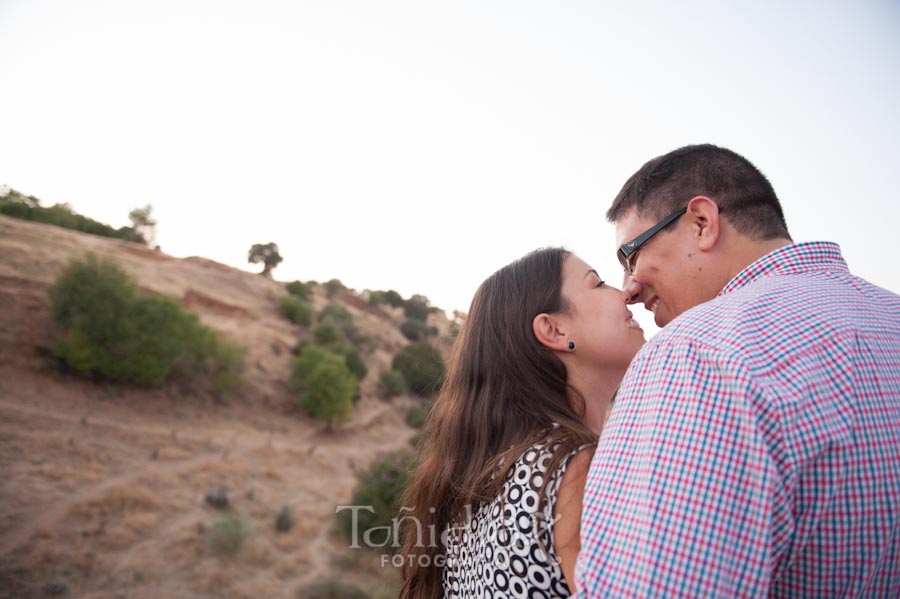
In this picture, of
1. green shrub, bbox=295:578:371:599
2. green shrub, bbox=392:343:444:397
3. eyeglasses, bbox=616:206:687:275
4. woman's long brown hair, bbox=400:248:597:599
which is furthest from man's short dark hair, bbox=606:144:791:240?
green shrub, bbox=392:343:444:397

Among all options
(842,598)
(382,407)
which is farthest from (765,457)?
(382,407)

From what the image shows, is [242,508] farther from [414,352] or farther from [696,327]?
[414,352]

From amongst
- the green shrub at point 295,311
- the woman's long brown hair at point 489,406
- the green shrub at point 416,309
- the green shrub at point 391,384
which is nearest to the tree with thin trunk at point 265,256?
the green shrub at point 416,309

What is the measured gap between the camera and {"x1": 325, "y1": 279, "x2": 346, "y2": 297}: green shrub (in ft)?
160

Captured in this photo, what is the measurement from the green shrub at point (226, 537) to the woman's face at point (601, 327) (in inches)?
436

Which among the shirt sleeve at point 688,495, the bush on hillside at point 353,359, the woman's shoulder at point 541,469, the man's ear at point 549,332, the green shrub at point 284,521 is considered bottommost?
the green shrub at point 284,521

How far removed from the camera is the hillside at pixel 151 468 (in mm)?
9633

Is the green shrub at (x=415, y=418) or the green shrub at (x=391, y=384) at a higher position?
the green shrub at (x=391, y=384)

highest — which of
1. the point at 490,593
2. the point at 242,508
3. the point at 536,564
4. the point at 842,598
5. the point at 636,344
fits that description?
the point at 636,344

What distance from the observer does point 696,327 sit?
1110 mm

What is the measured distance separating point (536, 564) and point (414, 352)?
3513cm

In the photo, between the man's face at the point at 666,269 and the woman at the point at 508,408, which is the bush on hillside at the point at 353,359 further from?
the man's face at the point at 666,269

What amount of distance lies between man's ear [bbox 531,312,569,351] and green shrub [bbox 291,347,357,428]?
22.5 meters

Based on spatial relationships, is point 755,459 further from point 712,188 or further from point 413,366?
point 413,366
